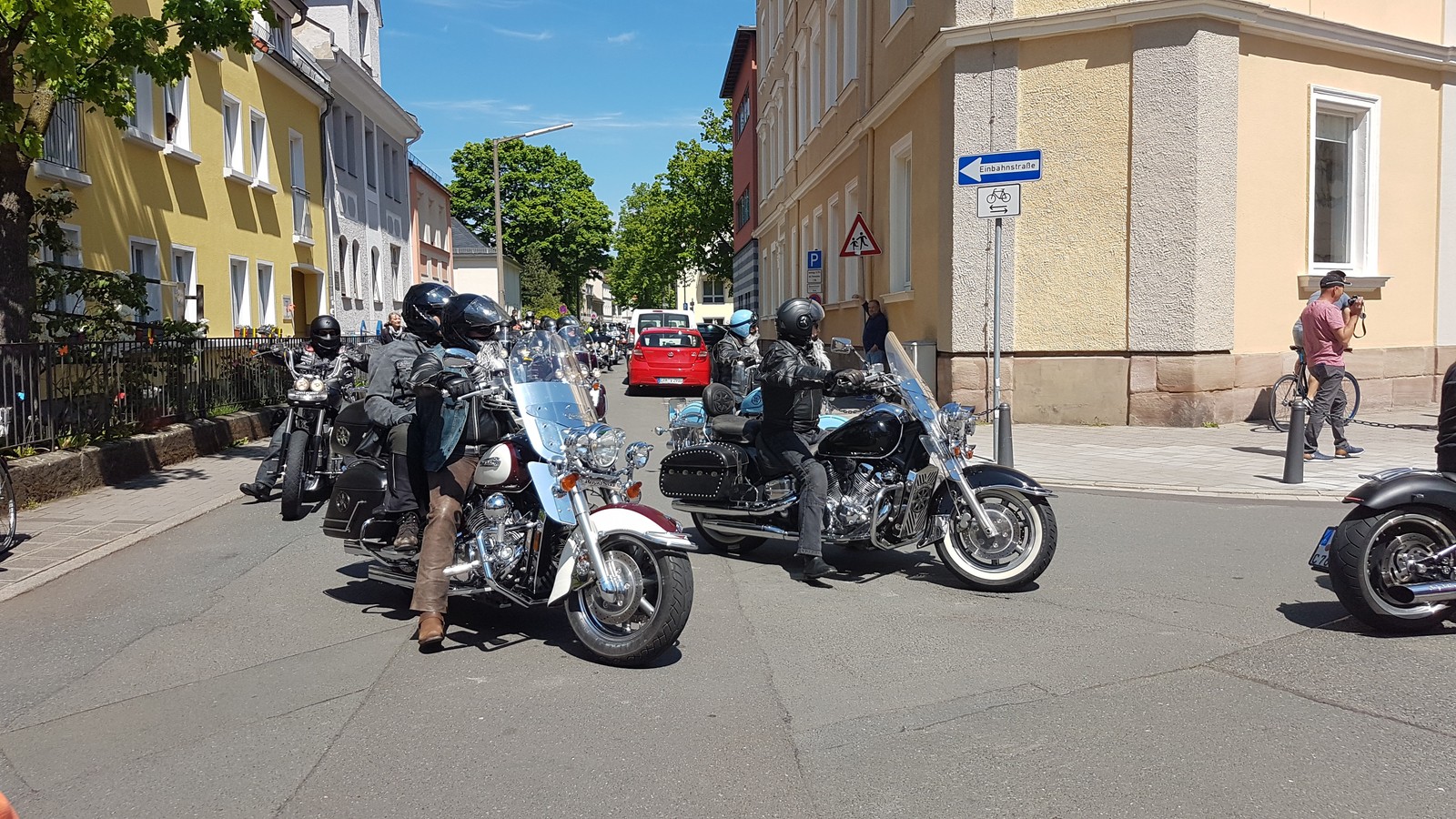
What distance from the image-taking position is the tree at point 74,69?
920 centimetres

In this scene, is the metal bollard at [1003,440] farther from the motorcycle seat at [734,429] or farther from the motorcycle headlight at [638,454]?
the motorcycle headlight at [638,454]

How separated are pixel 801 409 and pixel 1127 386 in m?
9.13

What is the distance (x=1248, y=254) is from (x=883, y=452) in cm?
1062

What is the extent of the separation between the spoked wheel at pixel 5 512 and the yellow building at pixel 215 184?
7.51 meters

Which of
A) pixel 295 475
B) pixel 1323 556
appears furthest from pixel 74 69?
pixel 1323 556

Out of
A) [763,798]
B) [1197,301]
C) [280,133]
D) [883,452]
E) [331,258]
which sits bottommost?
[763,798]

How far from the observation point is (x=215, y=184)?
18.7 metres

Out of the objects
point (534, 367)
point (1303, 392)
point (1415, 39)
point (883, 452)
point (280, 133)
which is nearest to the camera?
point (534, 367)

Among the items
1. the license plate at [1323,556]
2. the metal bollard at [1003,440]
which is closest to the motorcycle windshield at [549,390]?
the license plate at [1323,556]

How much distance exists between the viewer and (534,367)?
5.05 metres

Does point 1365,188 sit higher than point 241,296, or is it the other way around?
point 1365,188

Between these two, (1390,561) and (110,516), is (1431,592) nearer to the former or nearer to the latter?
(1390,561)

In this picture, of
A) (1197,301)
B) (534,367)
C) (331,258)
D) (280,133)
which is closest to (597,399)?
(534,367)

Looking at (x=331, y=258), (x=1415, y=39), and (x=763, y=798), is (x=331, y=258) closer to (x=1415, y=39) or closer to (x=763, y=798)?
(x=1415, y=39)
